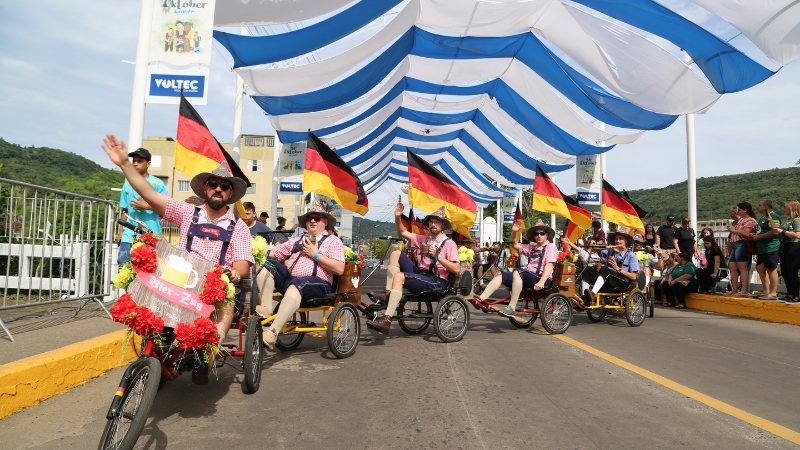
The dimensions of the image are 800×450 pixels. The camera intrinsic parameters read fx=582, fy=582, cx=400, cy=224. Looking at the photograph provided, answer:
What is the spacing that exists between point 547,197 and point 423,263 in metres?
5.34

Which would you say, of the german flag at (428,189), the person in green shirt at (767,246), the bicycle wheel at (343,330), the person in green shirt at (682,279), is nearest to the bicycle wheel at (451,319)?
the bicycle wheel at (343,330)

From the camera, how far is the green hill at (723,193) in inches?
2280

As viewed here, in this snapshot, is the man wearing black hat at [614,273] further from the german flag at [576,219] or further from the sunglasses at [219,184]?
the sunglasses at [219,184]

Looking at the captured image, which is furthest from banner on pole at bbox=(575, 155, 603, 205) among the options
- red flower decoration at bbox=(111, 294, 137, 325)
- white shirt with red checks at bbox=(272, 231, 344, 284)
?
red flower decoration at bbox=(111, 294, 137, 325)

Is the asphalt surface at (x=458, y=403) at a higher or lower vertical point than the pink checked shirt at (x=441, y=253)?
lower

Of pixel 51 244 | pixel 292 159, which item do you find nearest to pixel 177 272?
pixel 51 244

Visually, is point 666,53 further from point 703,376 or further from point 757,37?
point 703,376

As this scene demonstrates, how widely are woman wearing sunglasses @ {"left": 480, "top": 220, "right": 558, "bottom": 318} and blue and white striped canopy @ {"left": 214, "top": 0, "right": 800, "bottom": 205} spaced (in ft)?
13.7

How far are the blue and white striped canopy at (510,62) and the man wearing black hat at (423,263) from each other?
162 inches

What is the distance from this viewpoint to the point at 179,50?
24.0 feet

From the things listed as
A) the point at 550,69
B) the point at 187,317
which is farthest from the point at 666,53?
the point at 187,317

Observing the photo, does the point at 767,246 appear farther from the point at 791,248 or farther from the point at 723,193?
the point at 723,193

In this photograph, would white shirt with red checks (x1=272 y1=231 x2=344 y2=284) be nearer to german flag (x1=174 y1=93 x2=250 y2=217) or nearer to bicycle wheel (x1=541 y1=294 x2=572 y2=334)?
german flag (x1=174 y1=93 x2=250 y2=217)

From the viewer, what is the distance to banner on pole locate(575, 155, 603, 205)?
1769cm
